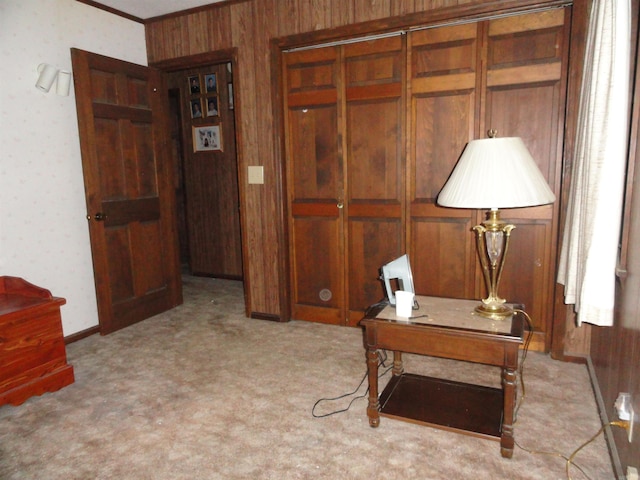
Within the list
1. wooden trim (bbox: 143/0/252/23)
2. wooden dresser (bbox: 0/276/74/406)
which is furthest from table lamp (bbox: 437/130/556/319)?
wooden trim (bbox: 143/0/252/23)

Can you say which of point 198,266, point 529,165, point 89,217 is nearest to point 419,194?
point 529,165

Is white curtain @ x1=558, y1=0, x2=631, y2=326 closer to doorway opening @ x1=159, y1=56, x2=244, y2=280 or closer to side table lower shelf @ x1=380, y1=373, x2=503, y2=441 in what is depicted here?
side table lower shelf @ x1=380, y1=373, x2=503, y2=441

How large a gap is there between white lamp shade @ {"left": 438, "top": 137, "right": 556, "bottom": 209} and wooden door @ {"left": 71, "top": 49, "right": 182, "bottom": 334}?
2.64 metres

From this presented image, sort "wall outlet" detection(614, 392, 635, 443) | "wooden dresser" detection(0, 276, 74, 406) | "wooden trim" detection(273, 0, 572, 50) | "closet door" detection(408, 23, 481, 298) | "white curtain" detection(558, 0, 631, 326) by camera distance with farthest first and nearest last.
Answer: "closet door" detection(408, 23, 481, 298) → "wooden trim" detection(273, 0, 572, 50) → "wooden dresser" detection(0, 276, 74, 406) → "white curtain" detection(558, 0, 631, 326) → "wall outlet" detection(614, 392, 635, 443)

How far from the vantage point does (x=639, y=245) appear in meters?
1.55

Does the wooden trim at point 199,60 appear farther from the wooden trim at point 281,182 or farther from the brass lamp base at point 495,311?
the brass lamp base at point 495,311

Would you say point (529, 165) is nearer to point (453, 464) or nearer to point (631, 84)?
point (631, 84)

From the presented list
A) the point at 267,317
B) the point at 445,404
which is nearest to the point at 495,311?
the point at 445,404

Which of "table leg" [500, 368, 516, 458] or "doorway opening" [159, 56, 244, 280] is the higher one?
"doorway opening" [159, 56, 244, 280]

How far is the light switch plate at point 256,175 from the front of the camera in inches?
135

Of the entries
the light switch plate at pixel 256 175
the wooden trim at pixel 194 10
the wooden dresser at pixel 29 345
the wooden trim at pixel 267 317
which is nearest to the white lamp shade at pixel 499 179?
the light switch plate at pixel 256 175

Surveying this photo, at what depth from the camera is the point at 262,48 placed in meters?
3.29

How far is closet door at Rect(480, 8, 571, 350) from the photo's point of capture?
2572 mm

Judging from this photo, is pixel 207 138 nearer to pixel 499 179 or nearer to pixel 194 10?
pixel 194 10
